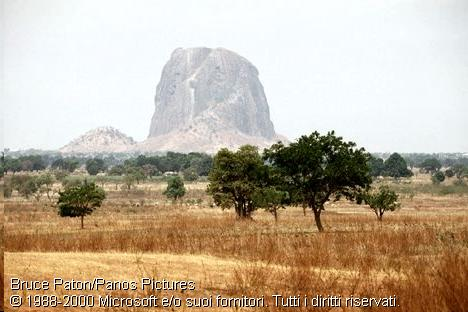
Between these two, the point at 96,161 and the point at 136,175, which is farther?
the point at 96,161

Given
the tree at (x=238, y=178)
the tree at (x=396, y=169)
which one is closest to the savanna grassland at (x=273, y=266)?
the tree at (x=238, y=178)

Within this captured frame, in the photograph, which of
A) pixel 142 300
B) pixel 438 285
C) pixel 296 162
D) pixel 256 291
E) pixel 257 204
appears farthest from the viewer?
pixel 257 204

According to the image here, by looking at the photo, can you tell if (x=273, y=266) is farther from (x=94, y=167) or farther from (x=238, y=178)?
(x=94, y=167)

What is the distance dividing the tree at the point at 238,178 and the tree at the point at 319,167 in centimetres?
1510

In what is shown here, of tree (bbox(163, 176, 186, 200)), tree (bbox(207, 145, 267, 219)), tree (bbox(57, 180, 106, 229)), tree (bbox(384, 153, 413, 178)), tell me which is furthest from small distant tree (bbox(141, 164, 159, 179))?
tree (bbox(57, 180, 106, 229))

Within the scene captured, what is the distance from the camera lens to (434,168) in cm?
19650

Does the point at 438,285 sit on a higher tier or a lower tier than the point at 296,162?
lower

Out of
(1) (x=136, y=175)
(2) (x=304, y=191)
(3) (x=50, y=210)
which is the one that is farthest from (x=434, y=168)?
(2) (x=304, y=191)

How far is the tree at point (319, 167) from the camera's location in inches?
1519

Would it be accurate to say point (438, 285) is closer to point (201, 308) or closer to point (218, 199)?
point (201, 308)

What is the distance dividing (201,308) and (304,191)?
29407 mm

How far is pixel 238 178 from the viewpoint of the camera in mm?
56750

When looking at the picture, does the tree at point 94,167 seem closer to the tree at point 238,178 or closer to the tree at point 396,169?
the tree at point 396,169

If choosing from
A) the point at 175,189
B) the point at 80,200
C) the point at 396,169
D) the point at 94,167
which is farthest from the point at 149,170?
the point at 80,200
